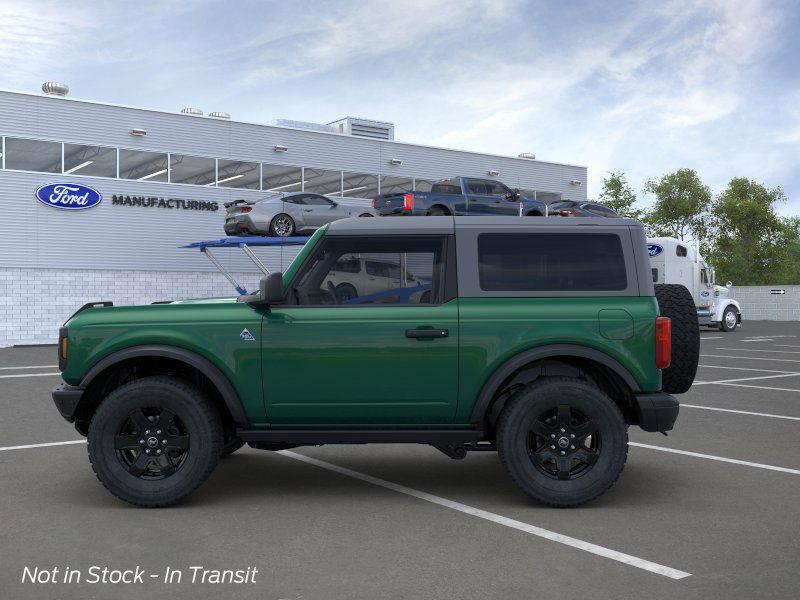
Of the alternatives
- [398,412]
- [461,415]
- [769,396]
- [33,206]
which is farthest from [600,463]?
[33,206]

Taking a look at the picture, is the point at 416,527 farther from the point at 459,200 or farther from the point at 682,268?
the point at 682,268

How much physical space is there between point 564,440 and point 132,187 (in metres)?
26.5

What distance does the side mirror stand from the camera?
5730mm

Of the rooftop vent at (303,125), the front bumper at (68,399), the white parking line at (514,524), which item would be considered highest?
the rooftop vent at (303,125)

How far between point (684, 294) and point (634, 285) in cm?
70

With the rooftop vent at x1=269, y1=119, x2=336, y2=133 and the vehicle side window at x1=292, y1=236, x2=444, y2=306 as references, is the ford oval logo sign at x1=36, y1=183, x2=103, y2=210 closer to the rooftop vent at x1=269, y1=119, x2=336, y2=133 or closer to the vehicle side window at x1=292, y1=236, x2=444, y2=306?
the rooftop vent at x1=269, y1=119, x2=336, y2=133

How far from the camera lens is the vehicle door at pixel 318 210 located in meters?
24.0

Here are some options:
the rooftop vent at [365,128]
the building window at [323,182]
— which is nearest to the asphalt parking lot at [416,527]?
the building window at [323,182]


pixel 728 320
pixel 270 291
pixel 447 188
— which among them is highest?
pixel 447 188

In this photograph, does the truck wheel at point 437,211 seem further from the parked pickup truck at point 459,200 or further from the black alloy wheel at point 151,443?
the black alloy wheel at point 151,443

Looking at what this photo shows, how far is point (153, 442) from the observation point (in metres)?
5.85

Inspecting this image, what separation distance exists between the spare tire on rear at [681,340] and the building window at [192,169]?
2658cm

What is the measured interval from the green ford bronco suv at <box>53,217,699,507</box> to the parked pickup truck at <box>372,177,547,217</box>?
14729 millimetres

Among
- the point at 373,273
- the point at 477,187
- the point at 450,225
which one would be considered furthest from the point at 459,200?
the point at 373,273
